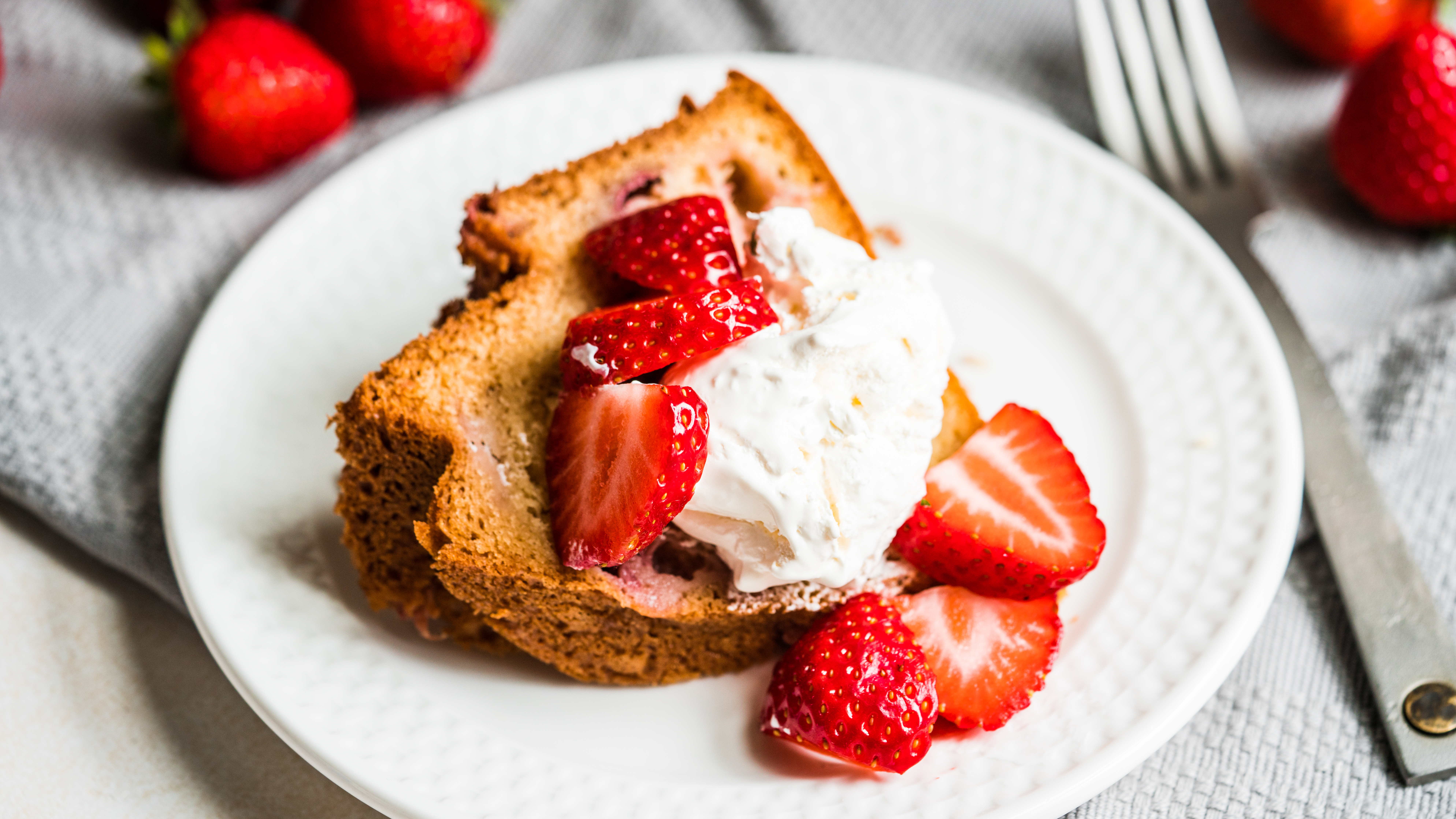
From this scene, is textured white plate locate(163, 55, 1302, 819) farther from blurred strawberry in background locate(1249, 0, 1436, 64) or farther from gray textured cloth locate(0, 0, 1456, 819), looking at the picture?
blurred strawberry in background locate(1249, 0, 1436, 64)

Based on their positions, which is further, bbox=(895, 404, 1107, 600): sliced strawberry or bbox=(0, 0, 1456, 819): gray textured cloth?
bbox=(0, 0, 1456, 819): gray textured cloth

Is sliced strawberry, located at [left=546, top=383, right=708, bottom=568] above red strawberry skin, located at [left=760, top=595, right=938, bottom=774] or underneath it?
above

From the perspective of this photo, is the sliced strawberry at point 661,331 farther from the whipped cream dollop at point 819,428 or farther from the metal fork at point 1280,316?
the metal fork at point 1280,316

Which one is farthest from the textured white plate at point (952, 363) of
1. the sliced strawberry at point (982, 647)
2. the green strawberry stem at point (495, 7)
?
the green strawberry stem at point (495, 7)

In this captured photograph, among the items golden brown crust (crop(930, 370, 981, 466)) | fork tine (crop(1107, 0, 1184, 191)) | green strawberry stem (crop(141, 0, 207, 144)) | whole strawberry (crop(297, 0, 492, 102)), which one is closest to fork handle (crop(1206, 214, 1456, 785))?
fork tine (crop(1107, 0, 1184, 191))

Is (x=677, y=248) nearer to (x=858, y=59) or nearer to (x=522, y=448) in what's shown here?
(x=522, y=448)

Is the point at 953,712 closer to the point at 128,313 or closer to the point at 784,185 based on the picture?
the point at 784,185

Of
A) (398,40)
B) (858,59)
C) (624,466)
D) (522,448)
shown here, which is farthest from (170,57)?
(624,466)

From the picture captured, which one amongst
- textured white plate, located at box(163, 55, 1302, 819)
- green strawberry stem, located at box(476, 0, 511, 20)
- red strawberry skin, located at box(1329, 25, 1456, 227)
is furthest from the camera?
green strawberry stem, located at box(476, 0, 511, 20)
